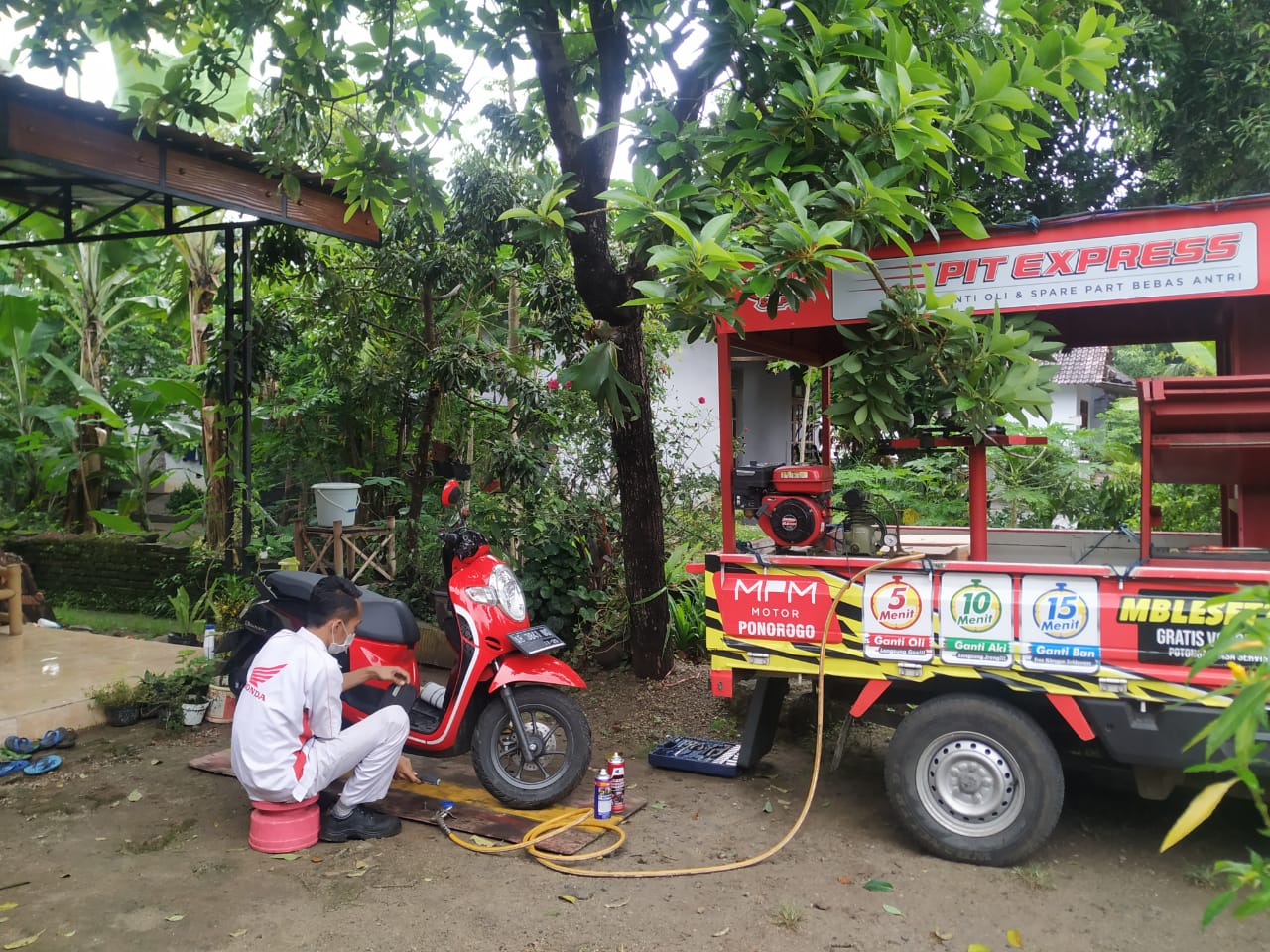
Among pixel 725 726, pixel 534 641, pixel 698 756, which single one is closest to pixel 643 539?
A: pixel 725 726

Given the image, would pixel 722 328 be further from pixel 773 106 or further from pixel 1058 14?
pixel 1058 14

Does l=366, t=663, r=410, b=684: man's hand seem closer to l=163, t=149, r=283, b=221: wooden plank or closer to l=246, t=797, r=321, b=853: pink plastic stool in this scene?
l=246, t=797, r=321, b=853: pink plastic stool

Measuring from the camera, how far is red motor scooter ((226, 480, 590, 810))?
471 cm

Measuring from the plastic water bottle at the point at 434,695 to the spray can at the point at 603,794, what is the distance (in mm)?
972

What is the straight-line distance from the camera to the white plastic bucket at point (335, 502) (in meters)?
8.59

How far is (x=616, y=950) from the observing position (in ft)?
11.5

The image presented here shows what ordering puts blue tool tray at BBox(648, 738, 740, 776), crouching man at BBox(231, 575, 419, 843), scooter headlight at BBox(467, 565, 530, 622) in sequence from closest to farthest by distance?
crouching man at BBox(231, 575, 419, 843), scooter headlight at BBox(467, 565, 530, 622), blue tool tray at BBox(648, 738, 740, 776)

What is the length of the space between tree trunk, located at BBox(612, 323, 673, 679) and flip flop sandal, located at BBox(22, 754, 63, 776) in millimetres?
3530

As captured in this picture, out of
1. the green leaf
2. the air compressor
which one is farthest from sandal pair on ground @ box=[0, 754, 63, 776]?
the green leaf

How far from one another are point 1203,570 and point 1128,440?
28.0ft

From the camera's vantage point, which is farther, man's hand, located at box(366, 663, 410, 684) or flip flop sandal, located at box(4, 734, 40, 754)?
flip flop sandal, located at box(4, 734, 40, 754)

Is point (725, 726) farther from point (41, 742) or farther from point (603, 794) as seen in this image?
point (41, 742)

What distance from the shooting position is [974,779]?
163 inches

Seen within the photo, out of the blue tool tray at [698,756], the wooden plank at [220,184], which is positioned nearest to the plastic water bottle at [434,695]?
the blue tool tray at [698,756]
